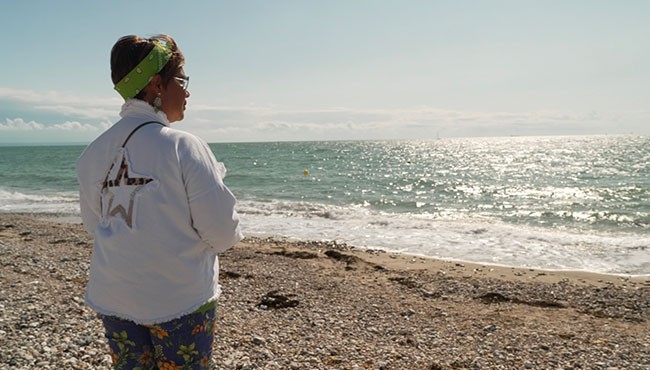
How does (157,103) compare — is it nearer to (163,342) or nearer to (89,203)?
(89,203)

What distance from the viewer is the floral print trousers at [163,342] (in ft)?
6.35

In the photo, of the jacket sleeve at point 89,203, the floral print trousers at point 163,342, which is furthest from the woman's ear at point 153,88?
the floral print trousers at point 163,342

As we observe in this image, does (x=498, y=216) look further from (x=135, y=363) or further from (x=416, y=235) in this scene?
(x=135, y=363)

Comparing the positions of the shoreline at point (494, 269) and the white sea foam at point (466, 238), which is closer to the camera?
the shoreline at point (494, 269)

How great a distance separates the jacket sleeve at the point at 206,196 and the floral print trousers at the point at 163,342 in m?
0.37

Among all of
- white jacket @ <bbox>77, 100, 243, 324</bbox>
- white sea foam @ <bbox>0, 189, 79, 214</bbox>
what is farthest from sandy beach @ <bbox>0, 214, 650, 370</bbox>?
white sea foam @ <bbox>0, 189, 79, 214</bbox>

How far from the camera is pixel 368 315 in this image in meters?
6.94

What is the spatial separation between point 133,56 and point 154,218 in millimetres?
686

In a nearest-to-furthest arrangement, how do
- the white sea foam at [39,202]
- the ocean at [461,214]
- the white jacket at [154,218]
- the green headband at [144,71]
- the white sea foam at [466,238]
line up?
the white jacket at [154,218], the green headband at [144,71], the white sea foam at [466,238], the ocean at [461,214], the white sea foam at [39,202]

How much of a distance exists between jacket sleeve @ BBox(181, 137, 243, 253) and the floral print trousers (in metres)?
0.37

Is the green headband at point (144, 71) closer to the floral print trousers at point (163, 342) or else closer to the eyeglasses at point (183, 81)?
the eyeglasses at point (183, 81)

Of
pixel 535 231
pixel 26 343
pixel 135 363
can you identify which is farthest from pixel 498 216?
pixel 135 363

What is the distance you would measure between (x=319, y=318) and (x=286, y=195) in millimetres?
20142

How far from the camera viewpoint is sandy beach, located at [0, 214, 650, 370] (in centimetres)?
516
